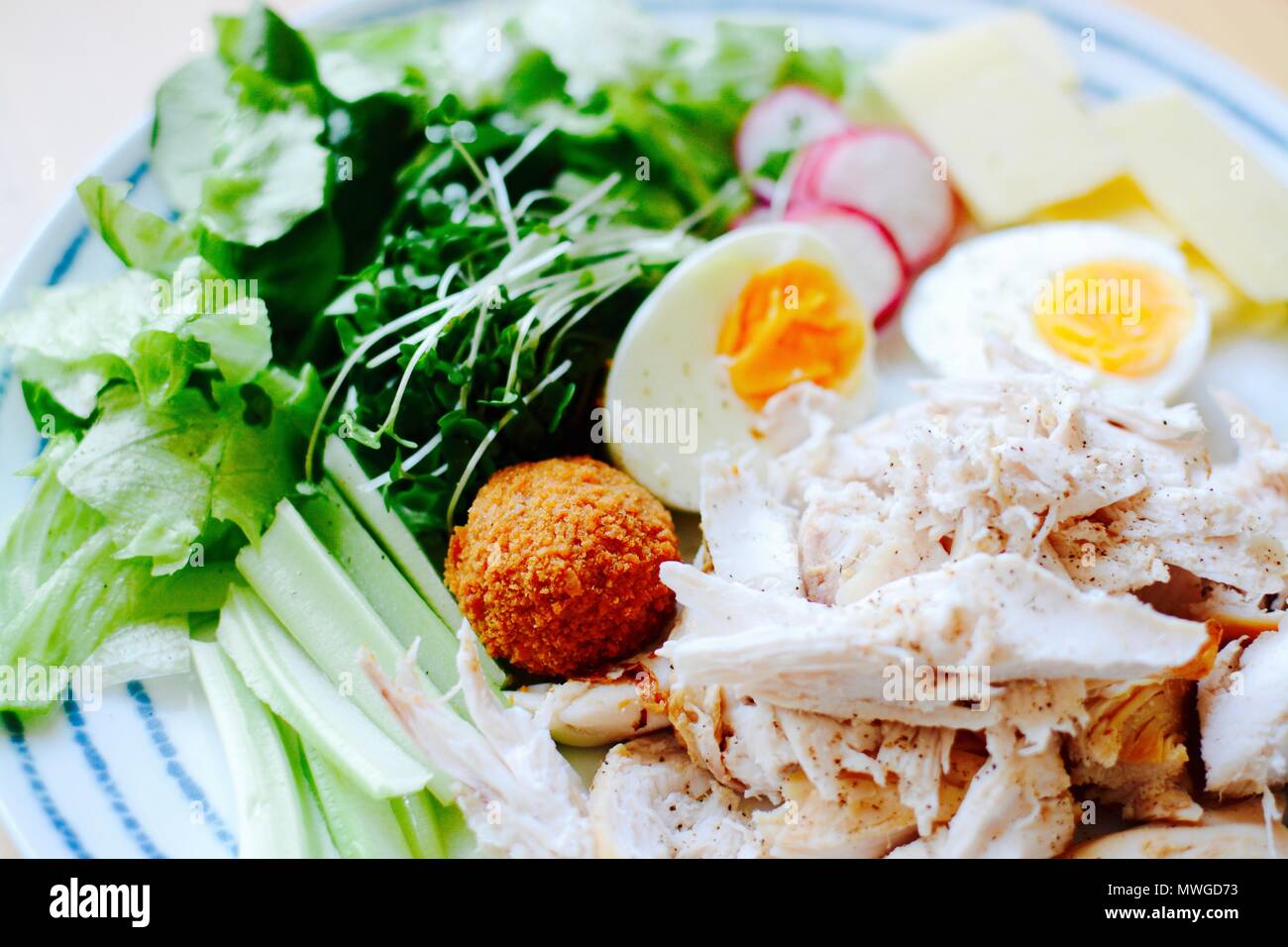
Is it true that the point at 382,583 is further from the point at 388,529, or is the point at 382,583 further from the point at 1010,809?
the point at 1010,809

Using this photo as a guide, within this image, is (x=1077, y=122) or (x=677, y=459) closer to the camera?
(x=677, y=459)

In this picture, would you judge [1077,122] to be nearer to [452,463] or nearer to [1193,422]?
[1193,422]

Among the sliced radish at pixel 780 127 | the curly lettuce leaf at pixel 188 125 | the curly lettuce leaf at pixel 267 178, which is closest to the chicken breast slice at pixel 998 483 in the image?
the sliced radish at pixel 780 127

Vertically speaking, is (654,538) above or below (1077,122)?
below

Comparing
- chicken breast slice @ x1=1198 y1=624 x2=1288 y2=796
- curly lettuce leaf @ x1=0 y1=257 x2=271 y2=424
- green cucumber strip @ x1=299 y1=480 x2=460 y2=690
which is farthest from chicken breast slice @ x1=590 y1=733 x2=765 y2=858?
curly lettuce leaf @ x1=0 y1=257 x2=271 y2=424
